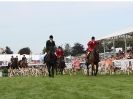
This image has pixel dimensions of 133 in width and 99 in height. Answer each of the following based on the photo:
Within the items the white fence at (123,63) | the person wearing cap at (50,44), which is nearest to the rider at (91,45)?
the person wearing cap at (50,44)

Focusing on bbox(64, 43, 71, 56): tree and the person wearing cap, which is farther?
bbox(64, 43, 71, 56): tree

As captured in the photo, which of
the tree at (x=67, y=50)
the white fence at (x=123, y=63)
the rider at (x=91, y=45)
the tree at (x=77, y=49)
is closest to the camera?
the rider at (x=91, y=45)

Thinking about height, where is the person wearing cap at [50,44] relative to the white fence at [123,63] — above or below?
above

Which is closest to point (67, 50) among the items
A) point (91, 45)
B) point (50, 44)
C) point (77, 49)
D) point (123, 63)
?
point (77, 49)

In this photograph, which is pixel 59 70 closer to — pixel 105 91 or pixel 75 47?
pixel 105 91

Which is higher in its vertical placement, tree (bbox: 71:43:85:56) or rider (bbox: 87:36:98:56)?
tree (bbox: 71:43:85:56)

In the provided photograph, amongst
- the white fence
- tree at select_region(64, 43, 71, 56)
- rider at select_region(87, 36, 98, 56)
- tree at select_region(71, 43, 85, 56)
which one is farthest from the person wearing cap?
tree at select_region(64, 43, 71, 56)

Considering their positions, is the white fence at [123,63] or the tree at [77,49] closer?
the white fence at [123,63]

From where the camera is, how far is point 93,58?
31.2 meters

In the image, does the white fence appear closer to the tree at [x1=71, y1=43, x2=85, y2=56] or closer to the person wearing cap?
the person wearing cap

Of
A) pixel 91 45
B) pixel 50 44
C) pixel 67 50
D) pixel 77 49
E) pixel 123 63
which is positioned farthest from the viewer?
pixel 67 50

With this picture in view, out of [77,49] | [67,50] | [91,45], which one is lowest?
[91,45]

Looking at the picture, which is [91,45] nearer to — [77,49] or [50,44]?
[50,44]

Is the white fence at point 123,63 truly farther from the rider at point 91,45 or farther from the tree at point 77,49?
the tree at point 77,49
